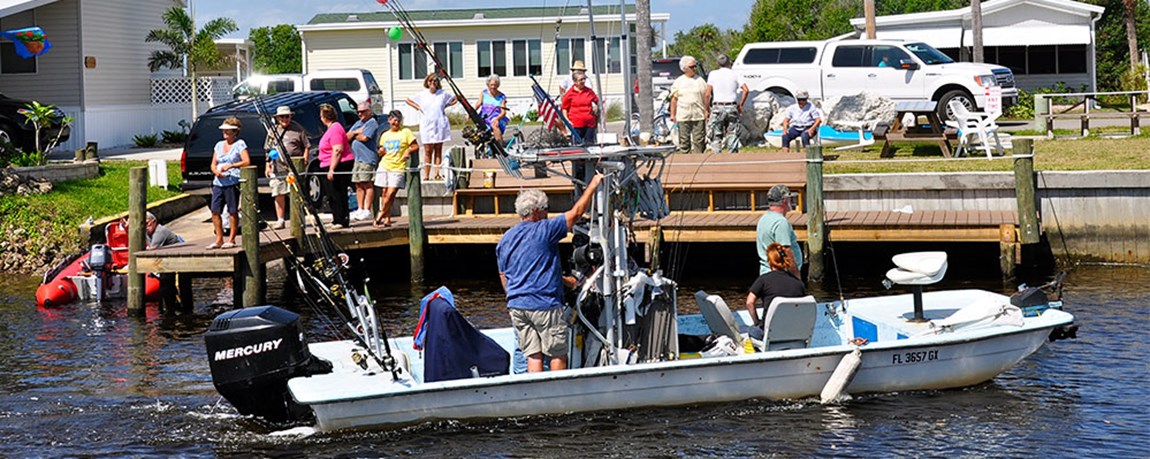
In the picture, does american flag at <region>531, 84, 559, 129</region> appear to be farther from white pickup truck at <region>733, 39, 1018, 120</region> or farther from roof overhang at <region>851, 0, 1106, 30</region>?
roof overhang at <region>851, 0, 1106, 30</region>

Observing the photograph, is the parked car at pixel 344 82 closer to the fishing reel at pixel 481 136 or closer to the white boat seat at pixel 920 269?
the fishing reel at pixel 481 136

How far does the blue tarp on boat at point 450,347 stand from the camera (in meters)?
11.0

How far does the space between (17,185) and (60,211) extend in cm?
101

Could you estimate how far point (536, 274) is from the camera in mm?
10938

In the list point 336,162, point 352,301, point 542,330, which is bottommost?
point 542,330

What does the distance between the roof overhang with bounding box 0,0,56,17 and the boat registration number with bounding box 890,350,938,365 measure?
21199 mm

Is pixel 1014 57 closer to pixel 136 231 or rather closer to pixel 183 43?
pixel 183 43

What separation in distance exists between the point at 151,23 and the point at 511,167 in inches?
983

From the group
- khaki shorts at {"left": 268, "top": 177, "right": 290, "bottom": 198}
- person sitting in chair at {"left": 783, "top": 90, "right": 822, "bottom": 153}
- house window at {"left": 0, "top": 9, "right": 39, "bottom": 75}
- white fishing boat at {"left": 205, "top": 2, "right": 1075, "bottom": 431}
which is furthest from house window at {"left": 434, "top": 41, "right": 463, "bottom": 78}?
white fishing boat at {"left": 205, "top": 2, "right": 1075, "bottom": 431}

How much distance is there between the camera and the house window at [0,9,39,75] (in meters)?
29.8

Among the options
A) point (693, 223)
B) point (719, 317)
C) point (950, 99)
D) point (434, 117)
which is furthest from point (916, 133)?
point (719, 317)

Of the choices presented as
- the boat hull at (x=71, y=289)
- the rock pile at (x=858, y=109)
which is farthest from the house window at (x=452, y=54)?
the boat hull at (x=71, y=289)

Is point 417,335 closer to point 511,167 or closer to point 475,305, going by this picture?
point 511,167

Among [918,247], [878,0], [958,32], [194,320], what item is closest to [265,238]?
[194,320]
